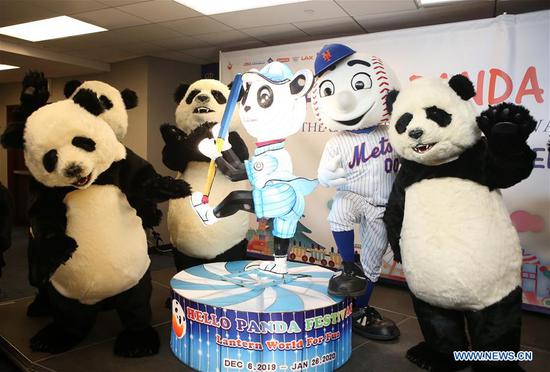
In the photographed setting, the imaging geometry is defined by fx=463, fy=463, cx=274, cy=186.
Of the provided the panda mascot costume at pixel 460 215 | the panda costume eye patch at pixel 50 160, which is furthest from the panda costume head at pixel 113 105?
the panda mascot costume at pixel 460 215

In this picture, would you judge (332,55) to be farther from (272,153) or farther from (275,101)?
(272,153)

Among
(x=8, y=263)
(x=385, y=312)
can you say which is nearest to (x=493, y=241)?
(x=385, y=312)

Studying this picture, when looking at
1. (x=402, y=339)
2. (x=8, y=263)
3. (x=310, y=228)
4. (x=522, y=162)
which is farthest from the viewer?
(x=8, y=263)

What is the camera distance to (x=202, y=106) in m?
3.38

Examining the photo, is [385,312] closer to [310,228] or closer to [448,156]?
[310,228]

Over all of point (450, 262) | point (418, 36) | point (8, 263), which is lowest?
point (8, 263)

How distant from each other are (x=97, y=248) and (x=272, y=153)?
1.15 meters

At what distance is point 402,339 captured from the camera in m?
3.09

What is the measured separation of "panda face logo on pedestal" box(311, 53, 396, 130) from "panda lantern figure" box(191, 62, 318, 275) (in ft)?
0.56

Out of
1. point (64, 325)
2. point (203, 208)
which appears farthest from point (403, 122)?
point (64, 325)

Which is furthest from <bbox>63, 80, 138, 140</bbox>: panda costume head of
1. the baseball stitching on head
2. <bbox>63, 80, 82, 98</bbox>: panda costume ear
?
the baseball stitching on head

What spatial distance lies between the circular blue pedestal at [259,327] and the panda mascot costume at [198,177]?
0.57 meters

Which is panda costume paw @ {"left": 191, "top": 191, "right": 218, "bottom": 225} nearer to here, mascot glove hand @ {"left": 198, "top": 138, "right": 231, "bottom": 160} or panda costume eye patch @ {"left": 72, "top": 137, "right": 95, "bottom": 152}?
mascot glove hand @ {"left": 198, "top": 138, "right": 231, "bottom": 160}

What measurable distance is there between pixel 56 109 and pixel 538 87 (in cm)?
349
